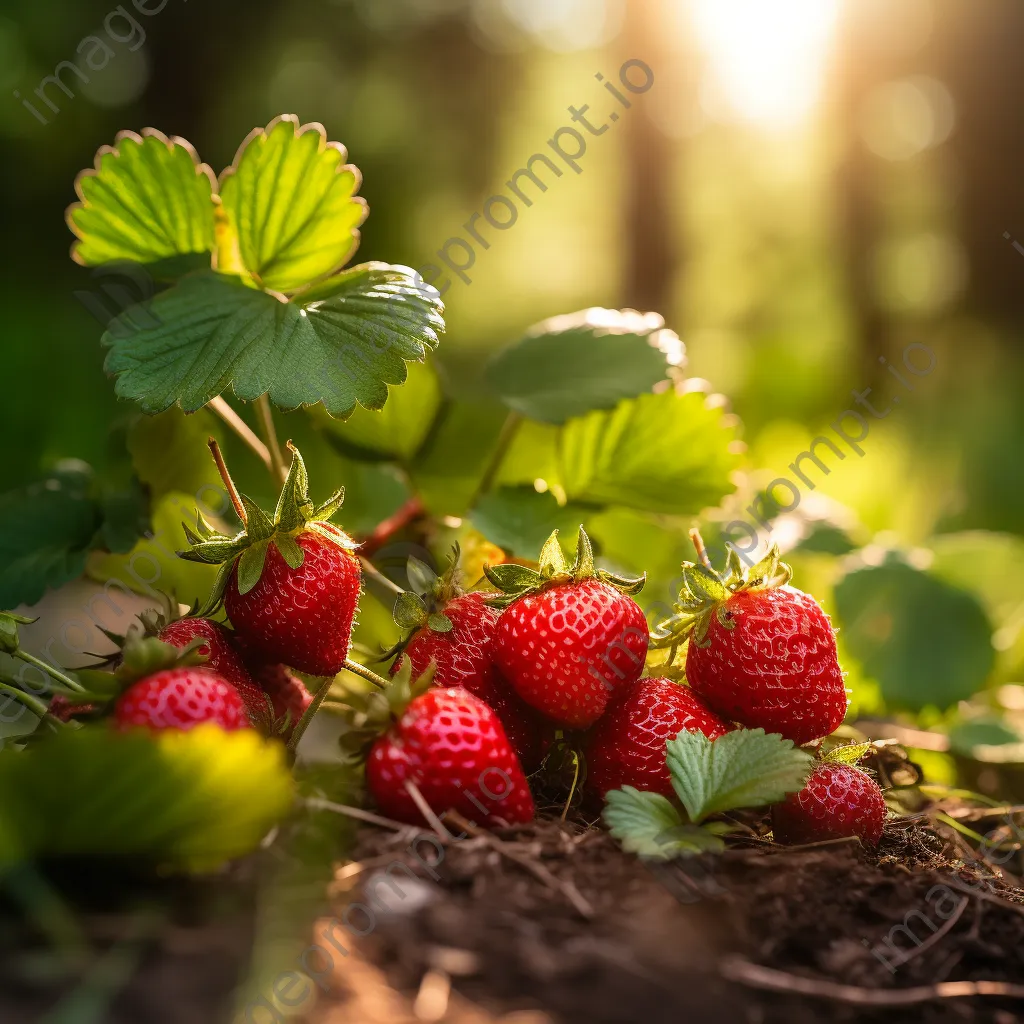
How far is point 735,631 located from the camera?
817 mm

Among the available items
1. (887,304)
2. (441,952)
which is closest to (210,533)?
(441,952)

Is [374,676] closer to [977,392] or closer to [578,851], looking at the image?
[578,851]

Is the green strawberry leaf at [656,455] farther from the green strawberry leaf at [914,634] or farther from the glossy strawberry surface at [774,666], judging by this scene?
the glossy strawberry surface at [774,666]

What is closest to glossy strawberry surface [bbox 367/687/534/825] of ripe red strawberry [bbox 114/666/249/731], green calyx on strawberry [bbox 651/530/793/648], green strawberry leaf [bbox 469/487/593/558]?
ripe red strawberry [bbox 114/666/249/731]

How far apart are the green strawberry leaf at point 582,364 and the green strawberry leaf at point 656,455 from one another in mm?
38

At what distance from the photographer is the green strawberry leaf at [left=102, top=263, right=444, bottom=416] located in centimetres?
90

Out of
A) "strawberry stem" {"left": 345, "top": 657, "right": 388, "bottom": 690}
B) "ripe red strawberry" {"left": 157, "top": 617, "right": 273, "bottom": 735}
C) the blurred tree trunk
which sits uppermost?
the blurred tree trunk

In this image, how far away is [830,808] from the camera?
802mm

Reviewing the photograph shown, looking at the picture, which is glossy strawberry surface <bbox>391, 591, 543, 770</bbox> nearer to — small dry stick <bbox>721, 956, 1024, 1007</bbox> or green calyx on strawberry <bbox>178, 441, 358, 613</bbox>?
green calyx on strawberry <bbox>178, 441, 358, 613</bbox>

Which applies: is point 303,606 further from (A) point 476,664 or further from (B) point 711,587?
(B) point 711,587

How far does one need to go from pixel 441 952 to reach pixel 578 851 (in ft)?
0.56

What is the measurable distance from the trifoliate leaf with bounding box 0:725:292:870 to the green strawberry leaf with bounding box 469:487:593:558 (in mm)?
487

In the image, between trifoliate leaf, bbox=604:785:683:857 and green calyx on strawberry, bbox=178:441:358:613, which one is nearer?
trifoliate leaf, bbox=604:785:683:857

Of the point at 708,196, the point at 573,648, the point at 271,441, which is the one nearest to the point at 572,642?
the point at 573,648
